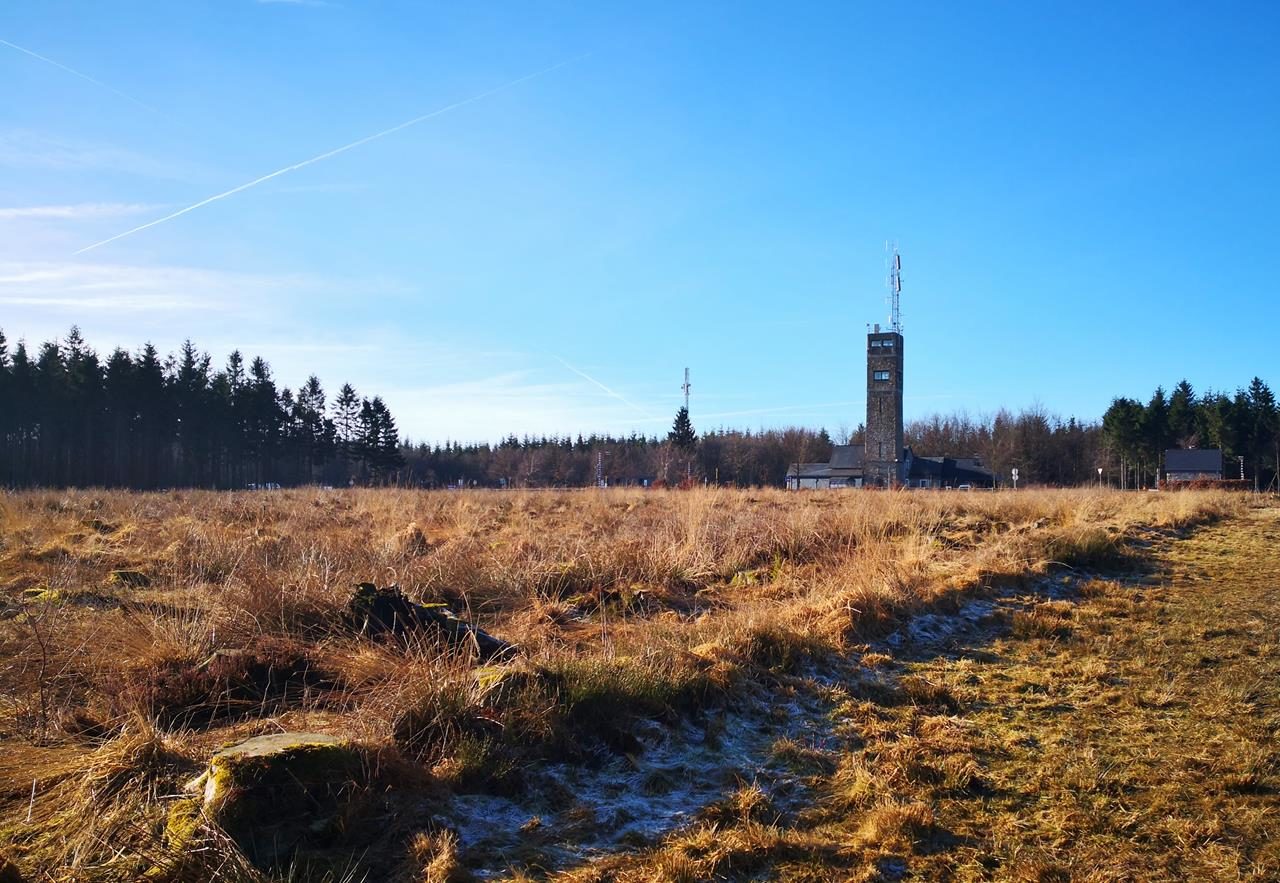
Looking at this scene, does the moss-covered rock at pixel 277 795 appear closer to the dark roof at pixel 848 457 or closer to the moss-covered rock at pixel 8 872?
the moss-covered rock at pixel 8 872

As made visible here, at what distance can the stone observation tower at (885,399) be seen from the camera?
60.3m

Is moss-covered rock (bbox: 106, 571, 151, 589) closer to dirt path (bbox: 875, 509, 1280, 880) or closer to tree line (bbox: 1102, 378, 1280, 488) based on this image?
dirt path (bbox: 875, 509, 1280, 880)

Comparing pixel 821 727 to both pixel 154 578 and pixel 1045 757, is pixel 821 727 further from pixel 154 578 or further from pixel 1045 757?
pixel 154 578

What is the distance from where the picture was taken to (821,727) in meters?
4.50

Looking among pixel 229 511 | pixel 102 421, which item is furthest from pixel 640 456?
pixel 229 511

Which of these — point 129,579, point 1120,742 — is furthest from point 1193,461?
point 129,579

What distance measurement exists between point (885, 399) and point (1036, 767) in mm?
60153

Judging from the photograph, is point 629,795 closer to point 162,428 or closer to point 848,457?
point 162,428

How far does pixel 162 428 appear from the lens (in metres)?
47.4

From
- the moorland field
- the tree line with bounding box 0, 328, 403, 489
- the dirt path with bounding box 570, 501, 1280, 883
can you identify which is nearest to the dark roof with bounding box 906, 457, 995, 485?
the tree line with bounding box 0, 328, 403, 489

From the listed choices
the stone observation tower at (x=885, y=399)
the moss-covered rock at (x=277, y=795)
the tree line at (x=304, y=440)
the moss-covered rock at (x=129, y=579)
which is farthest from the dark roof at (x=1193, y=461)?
the moss-covered rock at (x=277, y=795)

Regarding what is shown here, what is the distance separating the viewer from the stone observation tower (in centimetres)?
6028

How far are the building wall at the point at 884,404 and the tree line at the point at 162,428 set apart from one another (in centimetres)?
3567

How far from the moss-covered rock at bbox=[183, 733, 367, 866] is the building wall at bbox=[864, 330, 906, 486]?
5796 centimetres
